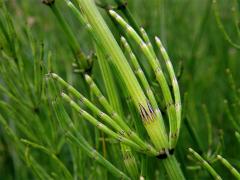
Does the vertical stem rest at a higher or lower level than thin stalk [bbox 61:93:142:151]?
higher

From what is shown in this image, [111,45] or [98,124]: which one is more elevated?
[111,45]

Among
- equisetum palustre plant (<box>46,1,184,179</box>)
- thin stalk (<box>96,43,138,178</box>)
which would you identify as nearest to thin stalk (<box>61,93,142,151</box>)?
equisetum palustre plant (<box>46,1,184,179</box>)

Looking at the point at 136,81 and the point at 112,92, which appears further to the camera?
the point at 112,92

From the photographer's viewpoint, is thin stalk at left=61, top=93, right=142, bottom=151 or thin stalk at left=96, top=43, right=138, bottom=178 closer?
thin stalk at left=61, top=93, right=142, bottom=151

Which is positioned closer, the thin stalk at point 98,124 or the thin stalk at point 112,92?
the thin stalk at point 98,124

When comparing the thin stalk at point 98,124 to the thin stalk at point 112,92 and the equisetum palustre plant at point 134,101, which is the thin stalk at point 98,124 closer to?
the equisetum palustre plant at point 134,101

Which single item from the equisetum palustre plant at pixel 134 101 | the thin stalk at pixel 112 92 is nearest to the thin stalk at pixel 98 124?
the equisetum palustre plant at pixel 134 101

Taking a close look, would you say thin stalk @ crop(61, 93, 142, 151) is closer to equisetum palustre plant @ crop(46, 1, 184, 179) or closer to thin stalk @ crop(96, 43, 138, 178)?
equisetum palustre plant @ crop(46, 1, 184, 179)

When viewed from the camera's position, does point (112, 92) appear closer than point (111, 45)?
No

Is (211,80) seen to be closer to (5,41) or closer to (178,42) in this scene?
(178,42)

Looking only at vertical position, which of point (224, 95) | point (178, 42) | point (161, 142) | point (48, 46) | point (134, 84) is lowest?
point (224, 95)

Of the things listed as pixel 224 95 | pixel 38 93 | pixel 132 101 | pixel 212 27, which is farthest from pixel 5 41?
pixel 212 27
